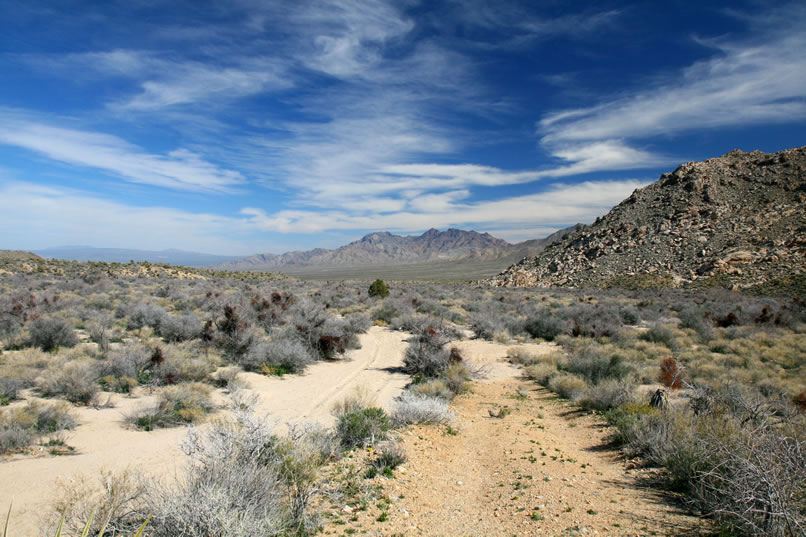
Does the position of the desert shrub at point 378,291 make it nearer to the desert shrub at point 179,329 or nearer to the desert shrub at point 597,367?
the desert shrub at point 179,329

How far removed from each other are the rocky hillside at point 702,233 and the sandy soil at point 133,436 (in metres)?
42.0

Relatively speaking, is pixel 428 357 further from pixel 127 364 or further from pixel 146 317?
pixel 146 317

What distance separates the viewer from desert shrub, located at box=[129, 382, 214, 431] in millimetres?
7684

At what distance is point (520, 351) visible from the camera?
49.9 ft

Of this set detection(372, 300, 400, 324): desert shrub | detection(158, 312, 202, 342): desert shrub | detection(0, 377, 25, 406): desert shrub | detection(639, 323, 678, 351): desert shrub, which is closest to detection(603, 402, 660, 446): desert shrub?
detection(639, 323, 678, 351): desert shrub

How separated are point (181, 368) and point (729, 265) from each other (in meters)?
49.7

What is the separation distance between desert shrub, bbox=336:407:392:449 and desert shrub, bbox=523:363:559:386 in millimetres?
6391

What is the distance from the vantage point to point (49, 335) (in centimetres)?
1239

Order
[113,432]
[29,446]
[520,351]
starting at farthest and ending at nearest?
[520,351], [113,432], [29,446]

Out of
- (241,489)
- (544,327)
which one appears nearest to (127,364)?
(241,489)

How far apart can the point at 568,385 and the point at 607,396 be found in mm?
1518

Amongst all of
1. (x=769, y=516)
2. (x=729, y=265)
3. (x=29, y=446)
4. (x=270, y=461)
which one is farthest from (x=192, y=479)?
(x=729, y=265)

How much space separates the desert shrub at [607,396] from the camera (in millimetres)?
8758

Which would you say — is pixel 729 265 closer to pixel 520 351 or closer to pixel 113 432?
pixel 520 351
